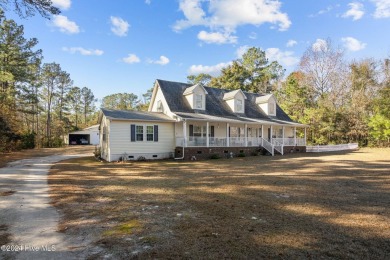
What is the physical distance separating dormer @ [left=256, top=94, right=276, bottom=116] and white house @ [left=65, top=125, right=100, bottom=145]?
30792 millimetres

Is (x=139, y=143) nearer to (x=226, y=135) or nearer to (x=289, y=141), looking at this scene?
(x=226, y=135)

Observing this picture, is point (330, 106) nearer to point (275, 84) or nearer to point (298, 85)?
point (298, 85)

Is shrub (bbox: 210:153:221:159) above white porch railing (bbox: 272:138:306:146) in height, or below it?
below

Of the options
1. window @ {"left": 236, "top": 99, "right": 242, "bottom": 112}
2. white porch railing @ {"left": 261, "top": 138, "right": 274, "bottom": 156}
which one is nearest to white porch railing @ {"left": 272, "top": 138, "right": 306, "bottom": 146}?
white porch railing @ {"left": 261, "top": 138, "right": 274, "bottom": 156}

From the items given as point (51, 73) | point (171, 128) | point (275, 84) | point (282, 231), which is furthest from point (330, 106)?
point (51, 73)

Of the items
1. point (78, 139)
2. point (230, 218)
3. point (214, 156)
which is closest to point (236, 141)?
point (214, 156)

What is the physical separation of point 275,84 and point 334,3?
1053 inches

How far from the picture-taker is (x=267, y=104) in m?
28.6

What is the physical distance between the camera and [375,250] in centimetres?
401

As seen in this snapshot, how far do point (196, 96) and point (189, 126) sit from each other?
9.70 ft

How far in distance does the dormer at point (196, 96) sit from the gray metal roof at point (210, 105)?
1.26ft

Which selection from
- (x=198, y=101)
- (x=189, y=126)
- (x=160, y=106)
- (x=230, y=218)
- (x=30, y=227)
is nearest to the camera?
(x=30, y=227)

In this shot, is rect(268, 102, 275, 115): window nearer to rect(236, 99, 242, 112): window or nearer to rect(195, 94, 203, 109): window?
rect(236, 99, 242, 112): window

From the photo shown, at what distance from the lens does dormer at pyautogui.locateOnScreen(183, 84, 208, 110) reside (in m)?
23.4
